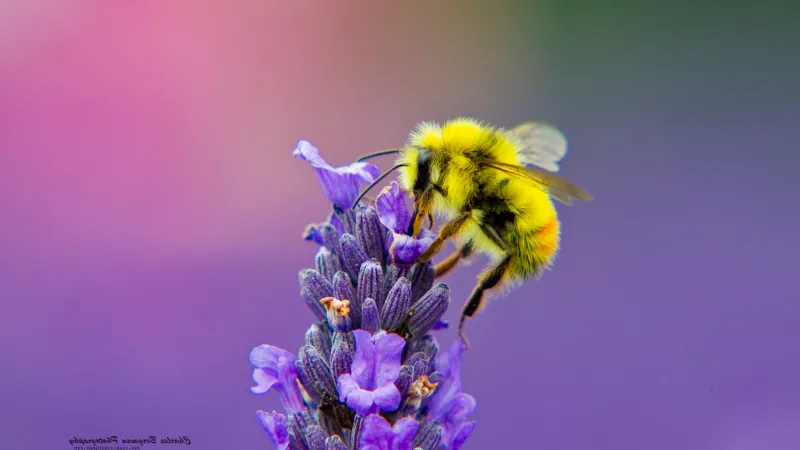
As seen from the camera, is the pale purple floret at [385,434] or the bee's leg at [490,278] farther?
the bee's leg at [490,278]

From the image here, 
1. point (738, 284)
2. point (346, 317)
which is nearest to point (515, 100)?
point (738, 284)

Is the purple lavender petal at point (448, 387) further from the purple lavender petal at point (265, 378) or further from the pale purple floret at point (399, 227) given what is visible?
the purple lavender petal at point (265, 378)

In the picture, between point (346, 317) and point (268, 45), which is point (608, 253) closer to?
point (268, 45)

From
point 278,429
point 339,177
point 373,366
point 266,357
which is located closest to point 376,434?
point 373,366

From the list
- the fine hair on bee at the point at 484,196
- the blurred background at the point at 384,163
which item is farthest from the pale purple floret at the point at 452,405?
the blurred background at the point at 384,163

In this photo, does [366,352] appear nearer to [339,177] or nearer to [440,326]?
[440,326]

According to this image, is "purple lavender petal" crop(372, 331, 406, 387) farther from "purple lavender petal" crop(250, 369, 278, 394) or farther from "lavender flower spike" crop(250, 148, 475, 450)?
"purple lavender petal" crop(250, 369, 278, 394)

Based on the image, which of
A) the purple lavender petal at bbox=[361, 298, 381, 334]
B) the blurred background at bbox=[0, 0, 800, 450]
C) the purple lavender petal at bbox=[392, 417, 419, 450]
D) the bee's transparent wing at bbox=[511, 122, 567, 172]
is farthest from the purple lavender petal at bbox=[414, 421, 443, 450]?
the blurred background at bbox=[0, 0, 800, 450]
